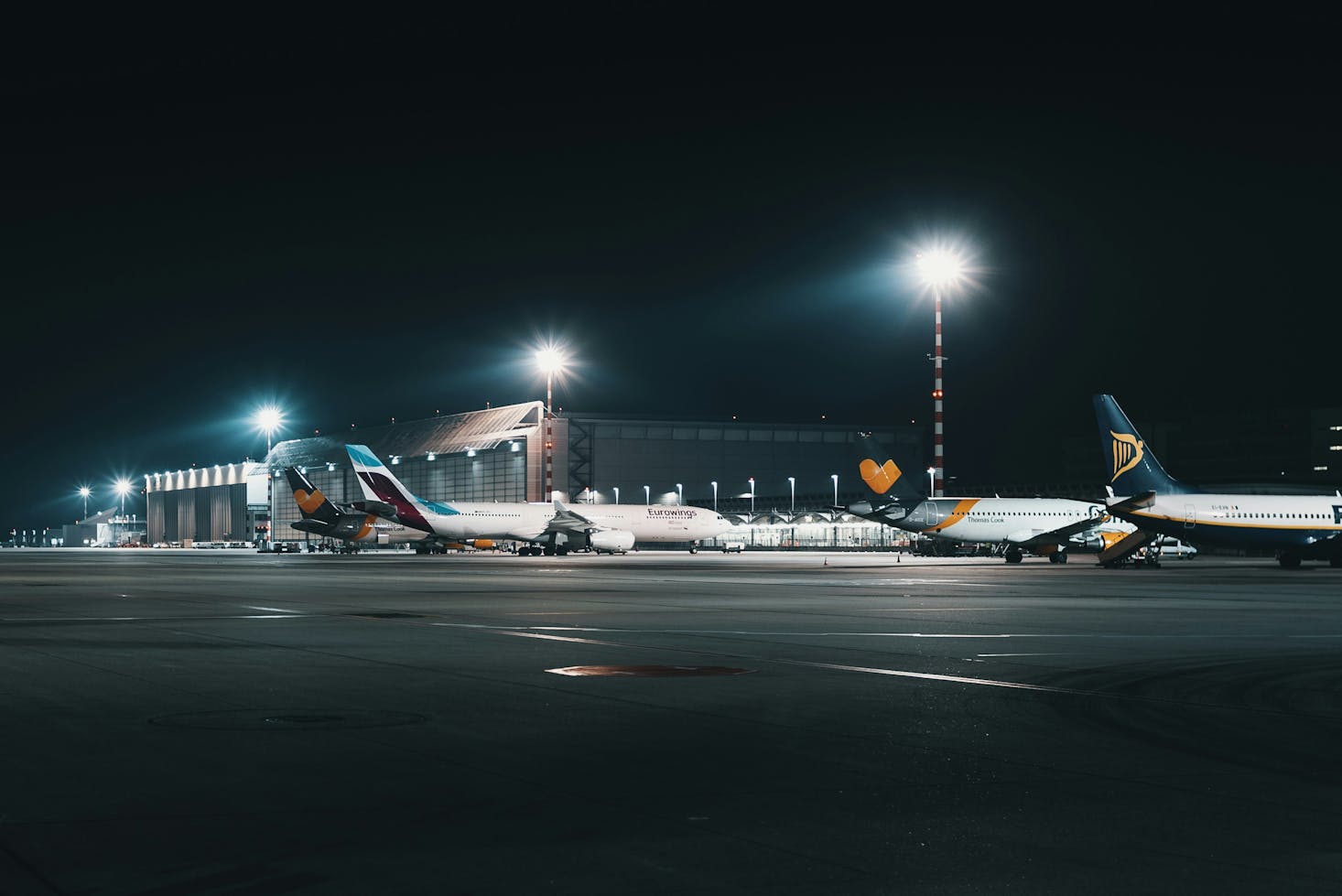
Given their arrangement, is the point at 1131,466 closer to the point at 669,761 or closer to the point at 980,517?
the point at 980,517

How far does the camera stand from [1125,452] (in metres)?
67.2

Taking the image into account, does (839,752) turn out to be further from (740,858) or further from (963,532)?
(963,532)

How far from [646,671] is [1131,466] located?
53832mm

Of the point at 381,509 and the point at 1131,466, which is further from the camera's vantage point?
the point at 381,509

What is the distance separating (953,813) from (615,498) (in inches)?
6469

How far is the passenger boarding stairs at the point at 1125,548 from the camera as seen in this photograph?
2707 inches

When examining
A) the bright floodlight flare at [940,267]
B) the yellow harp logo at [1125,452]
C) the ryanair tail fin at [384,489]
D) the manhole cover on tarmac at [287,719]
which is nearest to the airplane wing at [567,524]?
the ryanair tail fin at [384,489]

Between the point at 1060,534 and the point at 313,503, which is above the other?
the point at 313,503

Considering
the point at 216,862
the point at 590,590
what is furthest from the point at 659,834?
the point at 590,590

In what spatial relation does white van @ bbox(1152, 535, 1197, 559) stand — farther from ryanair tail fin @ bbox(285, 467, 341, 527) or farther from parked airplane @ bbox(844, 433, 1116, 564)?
ryanair tail fin @ bbox(285, 467, 341, 527)

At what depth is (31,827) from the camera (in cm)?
824

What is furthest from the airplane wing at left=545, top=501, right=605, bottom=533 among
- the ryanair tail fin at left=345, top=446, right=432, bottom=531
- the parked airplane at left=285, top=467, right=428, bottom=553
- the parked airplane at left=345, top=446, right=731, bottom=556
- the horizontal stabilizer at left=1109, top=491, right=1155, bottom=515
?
the horizontal stabilizer at left=1109, top=491, right=1155, bottom=515

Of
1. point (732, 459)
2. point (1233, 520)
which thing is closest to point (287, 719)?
point (1233, 520)

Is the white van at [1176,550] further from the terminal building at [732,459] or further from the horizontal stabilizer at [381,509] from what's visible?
the terminal building at [732,459]
